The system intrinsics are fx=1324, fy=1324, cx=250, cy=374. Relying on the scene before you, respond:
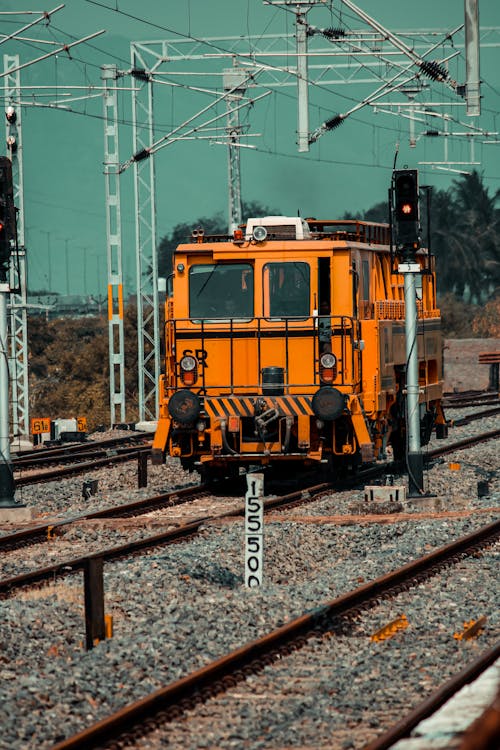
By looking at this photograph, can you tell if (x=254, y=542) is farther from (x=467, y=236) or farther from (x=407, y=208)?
(x=467, y=236)

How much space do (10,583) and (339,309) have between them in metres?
7.88

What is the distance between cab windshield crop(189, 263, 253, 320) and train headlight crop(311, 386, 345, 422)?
184cm

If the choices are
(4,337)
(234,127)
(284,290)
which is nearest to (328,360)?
(284,290)

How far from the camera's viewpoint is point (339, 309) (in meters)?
18.3

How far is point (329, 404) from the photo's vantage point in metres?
17.5

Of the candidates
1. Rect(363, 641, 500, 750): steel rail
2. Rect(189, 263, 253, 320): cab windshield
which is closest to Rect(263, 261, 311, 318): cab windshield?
Rect(189, 263, 253, 320): cab windshield

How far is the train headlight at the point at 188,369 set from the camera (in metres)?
18.4

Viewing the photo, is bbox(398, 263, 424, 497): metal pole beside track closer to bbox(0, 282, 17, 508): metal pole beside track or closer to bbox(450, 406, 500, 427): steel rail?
bbox(0, 282, 17, 508): metal pole beside track

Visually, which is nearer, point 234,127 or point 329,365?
point 329,365

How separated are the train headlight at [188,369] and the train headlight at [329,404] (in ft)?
6.21

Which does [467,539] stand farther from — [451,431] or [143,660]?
[451,431]

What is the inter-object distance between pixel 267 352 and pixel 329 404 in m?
1.45

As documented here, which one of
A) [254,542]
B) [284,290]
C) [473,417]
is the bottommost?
[473,417]

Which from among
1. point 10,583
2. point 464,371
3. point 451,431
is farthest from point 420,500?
point 464,371
